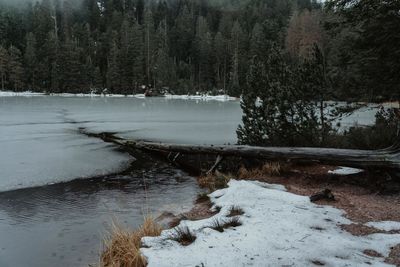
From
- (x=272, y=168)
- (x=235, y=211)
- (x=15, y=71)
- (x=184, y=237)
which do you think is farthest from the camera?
(x=15, y=71)

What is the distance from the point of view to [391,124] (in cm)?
1164

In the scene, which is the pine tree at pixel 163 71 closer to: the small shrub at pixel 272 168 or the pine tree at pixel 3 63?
the pine tree at pixel 3 63

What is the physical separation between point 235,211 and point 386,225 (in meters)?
2.40

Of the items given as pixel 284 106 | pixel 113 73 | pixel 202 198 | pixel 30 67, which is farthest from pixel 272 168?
pixel 30 67

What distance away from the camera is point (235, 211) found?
7.29 m

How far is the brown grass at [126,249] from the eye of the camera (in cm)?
514

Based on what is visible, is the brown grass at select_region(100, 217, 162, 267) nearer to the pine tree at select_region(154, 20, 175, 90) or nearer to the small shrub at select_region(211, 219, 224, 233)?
the small shrub at select_region(211, 219, 224, 233)

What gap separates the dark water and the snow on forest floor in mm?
1659

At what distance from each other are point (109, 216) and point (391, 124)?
8.05 m

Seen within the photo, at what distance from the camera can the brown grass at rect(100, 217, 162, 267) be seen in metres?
5.14

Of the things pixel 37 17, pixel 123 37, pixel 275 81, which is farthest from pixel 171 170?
pixel 37 17

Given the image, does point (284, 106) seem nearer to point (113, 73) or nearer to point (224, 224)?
point (224, 224)

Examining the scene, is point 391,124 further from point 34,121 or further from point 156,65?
point 156,65

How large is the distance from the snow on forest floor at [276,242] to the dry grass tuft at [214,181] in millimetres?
3128
